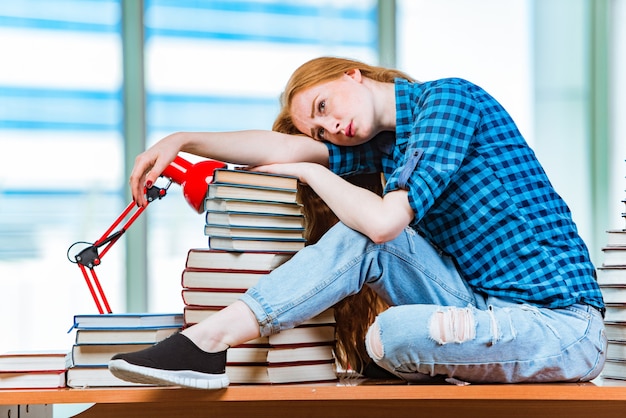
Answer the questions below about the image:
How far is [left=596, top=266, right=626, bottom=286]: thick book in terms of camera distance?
1.48 metres

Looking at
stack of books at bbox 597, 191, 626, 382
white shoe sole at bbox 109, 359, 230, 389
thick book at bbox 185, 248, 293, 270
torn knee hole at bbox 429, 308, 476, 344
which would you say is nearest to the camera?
white shoe sole at bbox 109, 359, 230, 389

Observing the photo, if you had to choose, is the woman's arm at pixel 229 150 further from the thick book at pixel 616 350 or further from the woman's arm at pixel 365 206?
the thick book at pixel 616 350

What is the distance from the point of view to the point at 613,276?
1.50m

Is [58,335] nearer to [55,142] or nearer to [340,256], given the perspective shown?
[55,142]

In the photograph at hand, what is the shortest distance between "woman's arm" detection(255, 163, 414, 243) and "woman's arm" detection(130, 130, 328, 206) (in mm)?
122

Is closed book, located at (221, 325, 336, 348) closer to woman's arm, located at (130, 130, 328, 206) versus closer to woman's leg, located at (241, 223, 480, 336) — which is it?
woman's leg, located at (241, 223, 480, 336)

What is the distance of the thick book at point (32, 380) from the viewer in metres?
1.32

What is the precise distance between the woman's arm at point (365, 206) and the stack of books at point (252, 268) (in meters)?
0.06

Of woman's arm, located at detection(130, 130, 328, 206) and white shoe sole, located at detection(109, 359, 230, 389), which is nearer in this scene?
white shoe sole, located at detection(109, 359, 230, 389)

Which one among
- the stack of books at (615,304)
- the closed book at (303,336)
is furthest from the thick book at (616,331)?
the closed book at (303,336)

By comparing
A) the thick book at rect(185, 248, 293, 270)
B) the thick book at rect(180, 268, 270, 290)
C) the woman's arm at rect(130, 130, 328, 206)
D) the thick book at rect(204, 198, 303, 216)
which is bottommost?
the thick book at rect(180, 268, 270, 290)

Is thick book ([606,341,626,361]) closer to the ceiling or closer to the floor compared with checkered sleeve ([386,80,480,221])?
closer to the floor

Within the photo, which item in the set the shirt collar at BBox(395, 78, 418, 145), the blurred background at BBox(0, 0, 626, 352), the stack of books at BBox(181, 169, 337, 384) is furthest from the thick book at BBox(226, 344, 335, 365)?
the blurred background at BBox(0, 0, 626, 352)

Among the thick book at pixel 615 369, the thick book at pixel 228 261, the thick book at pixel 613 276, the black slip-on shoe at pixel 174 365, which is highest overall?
the thick book at pixel 228 261
